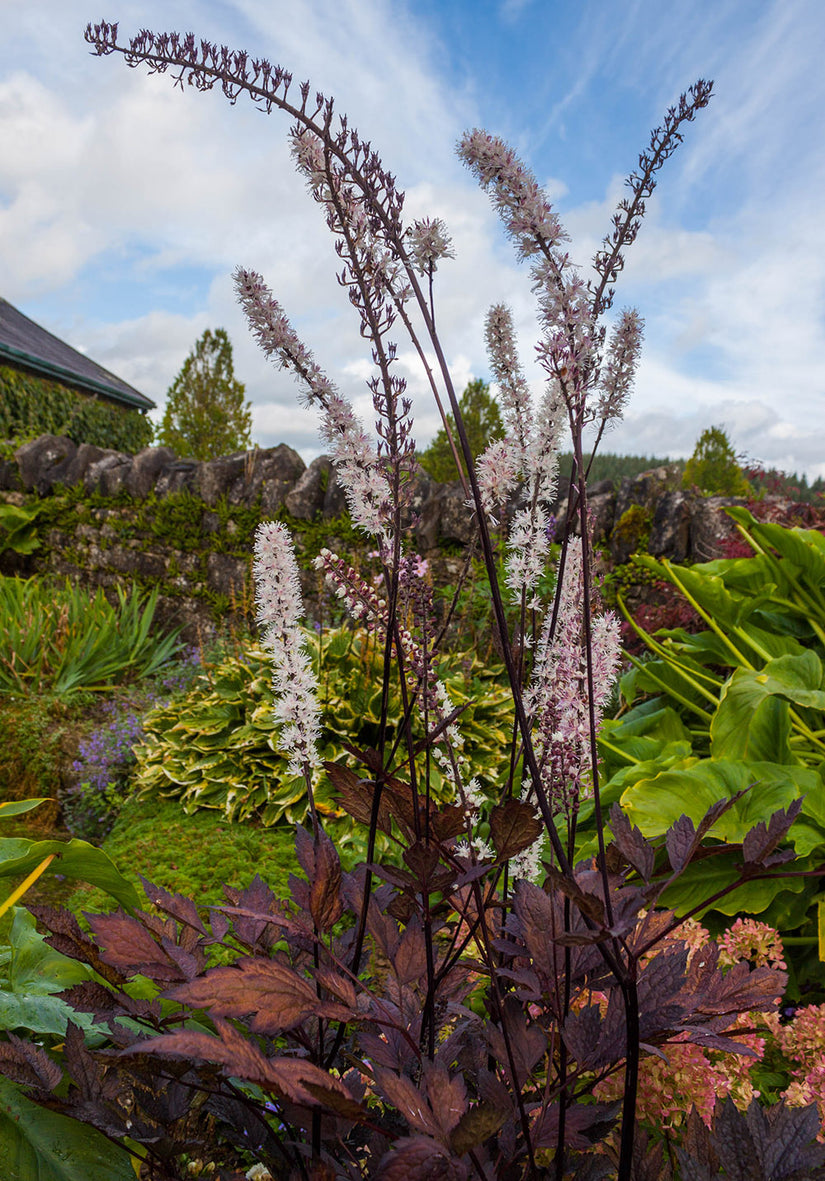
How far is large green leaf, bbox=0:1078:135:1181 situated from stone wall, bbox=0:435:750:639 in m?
4.78

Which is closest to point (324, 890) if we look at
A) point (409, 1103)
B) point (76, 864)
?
point (409, 1103)

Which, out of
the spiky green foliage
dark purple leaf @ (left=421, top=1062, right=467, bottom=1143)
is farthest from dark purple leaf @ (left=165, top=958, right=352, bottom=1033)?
the spiky green foliage

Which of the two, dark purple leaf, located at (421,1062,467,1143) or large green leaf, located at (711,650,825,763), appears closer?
dark purple leaf, located at (421,1062,467,1143)

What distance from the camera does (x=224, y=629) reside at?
22.2 ft

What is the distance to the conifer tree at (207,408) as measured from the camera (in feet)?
44.4

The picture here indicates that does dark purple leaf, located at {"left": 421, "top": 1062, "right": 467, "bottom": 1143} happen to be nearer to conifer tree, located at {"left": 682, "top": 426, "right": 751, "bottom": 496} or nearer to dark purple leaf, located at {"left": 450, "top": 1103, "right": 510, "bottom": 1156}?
dark purple leaf, located at {"left": 450, "top": 1103, "right": 510, "bottom": 1156}

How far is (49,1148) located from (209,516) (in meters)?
6.89

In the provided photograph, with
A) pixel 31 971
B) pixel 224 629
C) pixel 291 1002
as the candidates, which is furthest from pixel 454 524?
pixel 291 1002

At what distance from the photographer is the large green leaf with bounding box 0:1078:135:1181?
96cm

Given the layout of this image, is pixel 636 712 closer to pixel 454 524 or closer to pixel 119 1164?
pixel 119 1164

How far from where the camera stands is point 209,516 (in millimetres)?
7496

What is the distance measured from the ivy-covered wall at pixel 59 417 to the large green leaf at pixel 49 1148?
11.6 meters

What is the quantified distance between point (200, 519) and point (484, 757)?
466 centimetres

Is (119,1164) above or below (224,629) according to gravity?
below
